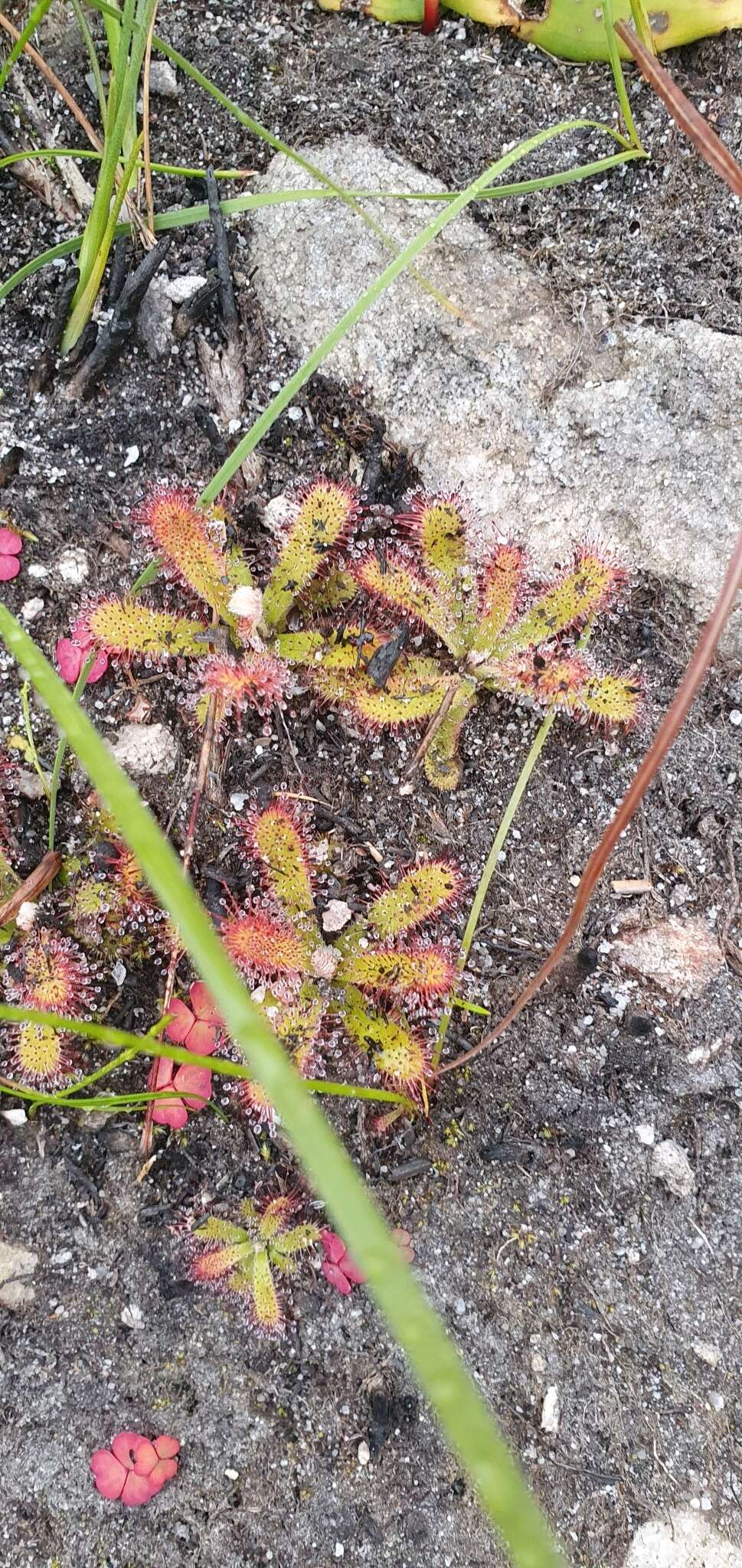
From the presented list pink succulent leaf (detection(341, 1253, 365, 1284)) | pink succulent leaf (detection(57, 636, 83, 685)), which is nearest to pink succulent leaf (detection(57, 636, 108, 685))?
pink succulent leaf (detection(57, 636, 83, 685))

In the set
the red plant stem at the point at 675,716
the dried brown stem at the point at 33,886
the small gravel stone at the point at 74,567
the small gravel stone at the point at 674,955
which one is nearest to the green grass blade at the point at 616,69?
the red plant stem at the point at 675,716

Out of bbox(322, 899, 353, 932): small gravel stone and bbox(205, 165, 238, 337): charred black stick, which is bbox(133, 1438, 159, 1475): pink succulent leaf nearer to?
bbox(322, 899, 353, 932): small gravel stone

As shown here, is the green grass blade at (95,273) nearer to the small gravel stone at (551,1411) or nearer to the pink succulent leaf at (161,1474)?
the pink succulent leaf at (161,1474)

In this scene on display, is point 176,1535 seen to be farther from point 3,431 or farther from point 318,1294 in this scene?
point 3,431

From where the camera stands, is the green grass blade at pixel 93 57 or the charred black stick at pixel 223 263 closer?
the green grass blade at pixel 93 57

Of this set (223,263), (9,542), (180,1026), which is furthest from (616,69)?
(180,1026)

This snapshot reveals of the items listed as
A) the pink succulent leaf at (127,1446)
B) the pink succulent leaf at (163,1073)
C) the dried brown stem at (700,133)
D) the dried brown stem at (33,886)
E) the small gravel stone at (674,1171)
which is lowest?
the pink succulent leaf at (127,1446)

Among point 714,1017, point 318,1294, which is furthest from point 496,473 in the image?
point 318,1294
